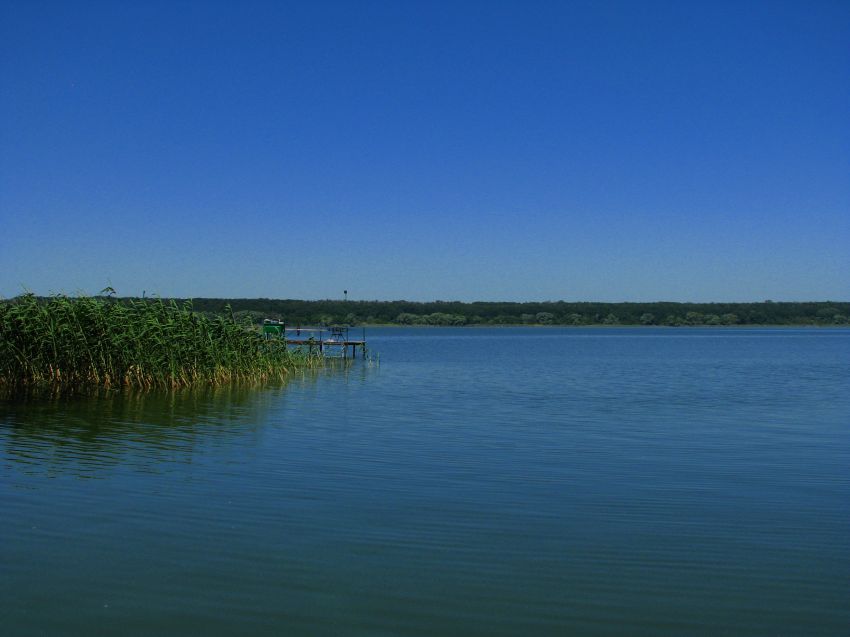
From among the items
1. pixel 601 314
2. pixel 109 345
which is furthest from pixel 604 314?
pixel 109 345

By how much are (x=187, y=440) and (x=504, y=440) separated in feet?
18.7

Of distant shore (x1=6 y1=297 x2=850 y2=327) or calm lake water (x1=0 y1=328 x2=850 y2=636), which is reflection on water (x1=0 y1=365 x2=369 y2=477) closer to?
calm lake water (x1=0 y1=328 x2=850 y2=636)

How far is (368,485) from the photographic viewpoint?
10.8 m

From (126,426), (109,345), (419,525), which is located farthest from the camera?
(109,345)

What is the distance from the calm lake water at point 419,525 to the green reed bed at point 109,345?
108 inches

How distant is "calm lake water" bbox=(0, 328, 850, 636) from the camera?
242 inches

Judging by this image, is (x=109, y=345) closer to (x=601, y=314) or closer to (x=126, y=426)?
(x=126, y=426)

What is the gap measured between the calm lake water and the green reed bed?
9.03ft

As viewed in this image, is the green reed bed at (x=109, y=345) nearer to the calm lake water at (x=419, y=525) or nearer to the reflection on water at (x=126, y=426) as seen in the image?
the reflection on water at (x=126, y=426)

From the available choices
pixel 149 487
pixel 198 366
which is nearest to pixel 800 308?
pixel 198 366

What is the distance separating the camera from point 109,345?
2195 cm

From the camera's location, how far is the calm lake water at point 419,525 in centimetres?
614

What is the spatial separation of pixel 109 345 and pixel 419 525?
15.8 meters

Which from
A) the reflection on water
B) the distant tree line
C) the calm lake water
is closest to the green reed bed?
the reflection on water
